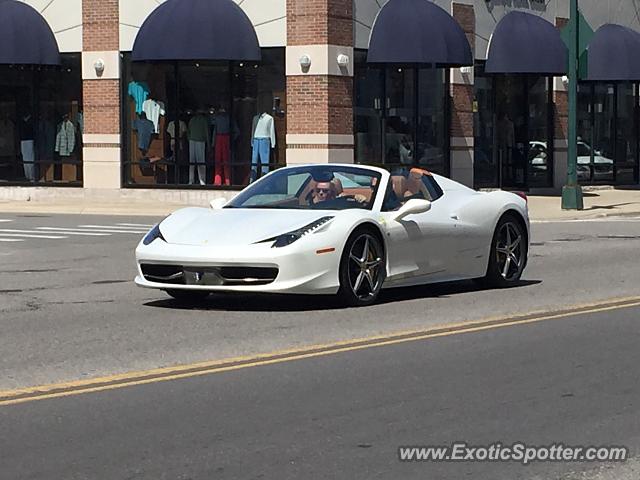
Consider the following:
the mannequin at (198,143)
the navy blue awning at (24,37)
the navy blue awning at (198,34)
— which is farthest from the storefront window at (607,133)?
the navy blue awning at (24,37)

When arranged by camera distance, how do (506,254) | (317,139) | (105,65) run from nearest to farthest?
(506,254)
(317,139)
(105,65)

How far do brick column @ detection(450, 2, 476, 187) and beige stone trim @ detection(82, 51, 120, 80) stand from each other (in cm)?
843

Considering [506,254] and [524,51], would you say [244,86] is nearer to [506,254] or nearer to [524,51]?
[524,51]

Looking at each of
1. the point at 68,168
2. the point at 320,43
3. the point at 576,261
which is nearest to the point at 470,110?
the point at 320,43

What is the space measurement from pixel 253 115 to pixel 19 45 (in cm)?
590

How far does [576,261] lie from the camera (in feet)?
58.9

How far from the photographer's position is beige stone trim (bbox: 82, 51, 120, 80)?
33.2m

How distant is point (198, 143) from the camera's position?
1302 inches

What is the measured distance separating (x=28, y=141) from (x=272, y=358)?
2632 centimetres

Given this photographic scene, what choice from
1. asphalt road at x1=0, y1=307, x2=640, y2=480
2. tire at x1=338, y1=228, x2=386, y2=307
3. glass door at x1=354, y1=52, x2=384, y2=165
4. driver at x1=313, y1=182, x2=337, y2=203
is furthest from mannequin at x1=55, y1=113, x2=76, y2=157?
asphalt road at x1=0, y1=307, x2=640, y2=480

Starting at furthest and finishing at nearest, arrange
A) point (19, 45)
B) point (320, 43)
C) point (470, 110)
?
1. point (470, 110)
2. point (19, 45)
3. point (320, 43)

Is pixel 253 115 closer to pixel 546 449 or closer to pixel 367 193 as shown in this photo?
pixel 367 193

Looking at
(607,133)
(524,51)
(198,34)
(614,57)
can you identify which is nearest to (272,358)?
(198,34)

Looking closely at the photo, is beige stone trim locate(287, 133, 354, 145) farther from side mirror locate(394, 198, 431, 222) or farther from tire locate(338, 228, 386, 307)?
tire locate(338, 228, 386, 307)
